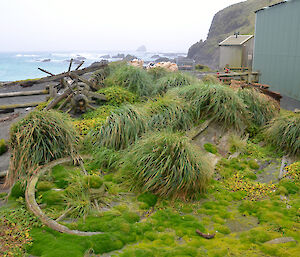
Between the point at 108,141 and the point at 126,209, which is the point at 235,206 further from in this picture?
the point at 108,141

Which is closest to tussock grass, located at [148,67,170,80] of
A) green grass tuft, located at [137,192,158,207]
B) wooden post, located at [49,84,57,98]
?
wooden post, located at [49,84,57,98]

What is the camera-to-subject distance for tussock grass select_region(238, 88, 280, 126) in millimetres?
9969

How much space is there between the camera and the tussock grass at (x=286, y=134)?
790 centimetres

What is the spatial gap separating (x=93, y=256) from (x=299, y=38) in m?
15.5

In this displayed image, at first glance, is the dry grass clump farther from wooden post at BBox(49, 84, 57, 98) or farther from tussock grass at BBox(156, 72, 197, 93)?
tussock grass at BBox(156, 72, 197, 93)

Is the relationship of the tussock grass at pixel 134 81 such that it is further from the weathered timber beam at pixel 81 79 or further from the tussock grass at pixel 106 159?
the tussock grass at pixel 106 159

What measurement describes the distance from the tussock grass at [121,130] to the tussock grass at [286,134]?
406cm

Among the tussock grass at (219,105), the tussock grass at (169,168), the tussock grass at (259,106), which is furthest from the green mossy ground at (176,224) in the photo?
the tussock grass at (259,106)

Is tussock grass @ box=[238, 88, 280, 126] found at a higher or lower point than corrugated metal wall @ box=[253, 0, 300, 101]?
lower

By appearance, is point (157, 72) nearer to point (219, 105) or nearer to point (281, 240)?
point (219, 105)

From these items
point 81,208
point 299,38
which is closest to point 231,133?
point 81,208

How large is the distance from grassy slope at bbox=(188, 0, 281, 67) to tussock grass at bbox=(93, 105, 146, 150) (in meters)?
81.1

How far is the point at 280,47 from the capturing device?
16.7m

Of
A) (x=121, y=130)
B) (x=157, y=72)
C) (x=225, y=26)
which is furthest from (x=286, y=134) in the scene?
(x=225, y=26)
